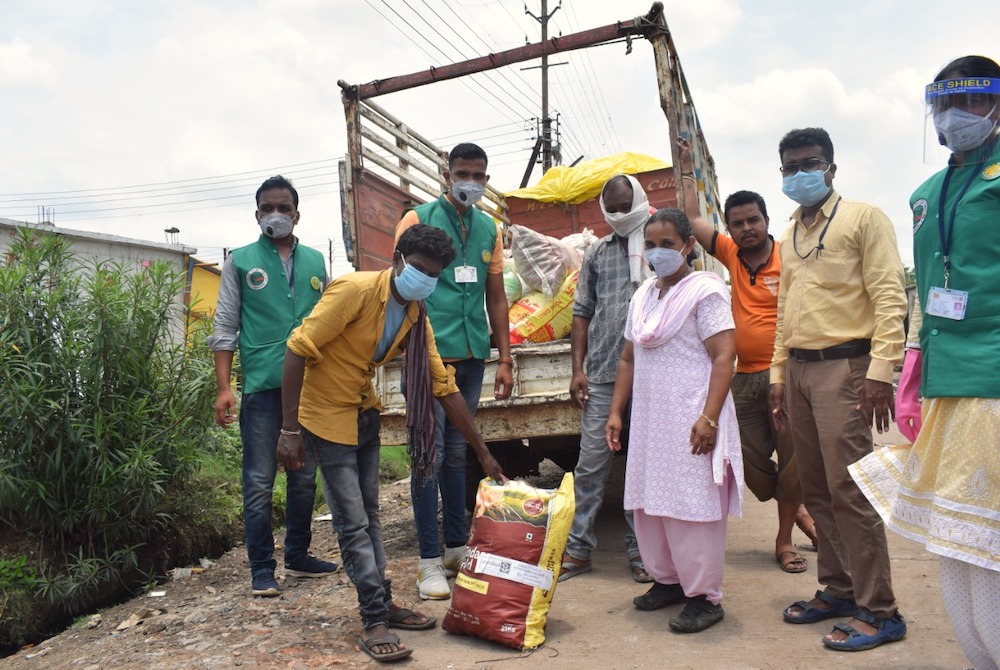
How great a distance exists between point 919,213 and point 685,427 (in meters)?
1.15

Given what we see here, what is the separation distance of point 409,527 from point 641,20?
3.70m

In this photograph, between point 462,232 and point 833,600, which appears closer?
point 833,600

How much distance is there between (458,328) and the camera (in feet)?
12.6

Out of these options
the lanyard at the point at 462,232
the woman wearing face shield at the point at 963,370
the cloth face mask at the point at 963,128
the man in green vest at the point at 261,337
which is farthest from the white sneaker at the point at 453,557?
the cloth face mask at the point at 963,128

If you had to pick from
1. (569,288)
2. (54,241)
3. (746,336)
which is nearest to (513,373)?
(569,288)

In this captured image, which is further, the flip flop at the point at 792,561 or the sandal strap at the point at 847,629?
the flip flop at the point at 792,561

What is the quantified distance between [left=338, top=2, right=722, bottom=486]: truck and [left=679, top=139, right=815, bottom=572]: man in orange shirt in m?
0.74

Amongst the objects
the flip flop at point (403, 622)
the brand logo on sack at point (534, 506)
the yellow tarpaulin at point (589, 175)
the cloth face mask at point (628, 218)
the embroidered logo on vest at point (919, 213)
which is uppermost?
the yellow tarpaulin at point (589, 175)

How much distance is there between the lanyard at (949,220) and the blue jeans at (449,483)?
2.12 m

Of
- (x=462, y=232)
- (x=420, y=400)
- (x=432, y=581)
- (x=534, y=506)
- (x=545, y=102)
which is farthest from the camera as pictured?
(x=545, y=102)

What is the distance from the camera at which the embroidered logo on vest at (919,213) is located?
2424 mm

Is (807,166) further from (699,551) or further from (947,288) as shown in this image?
(699,551)

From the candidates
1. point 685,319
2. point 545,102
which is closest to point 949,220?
point 685,319

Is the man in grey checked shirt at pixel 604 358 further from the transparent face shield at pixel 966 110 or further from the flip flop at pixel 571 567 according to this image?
the transparent face shield at pixel 966 110
